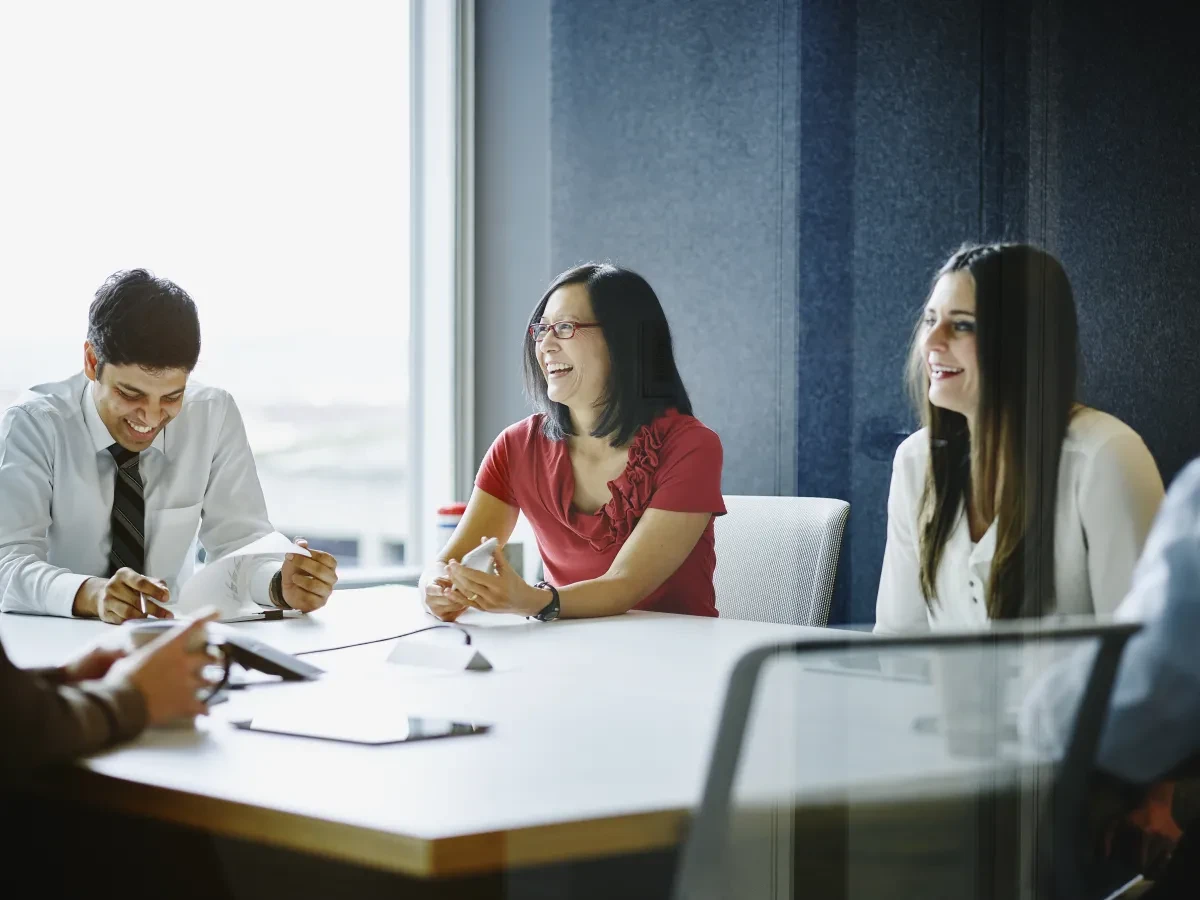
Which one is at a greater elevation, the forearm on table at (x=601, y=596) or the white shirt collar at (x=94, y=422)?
the white shirt collar at (x=94, y=422)

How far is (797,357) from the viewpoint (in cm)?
119

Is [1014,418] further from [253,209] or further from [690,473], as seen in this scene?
[253,209]

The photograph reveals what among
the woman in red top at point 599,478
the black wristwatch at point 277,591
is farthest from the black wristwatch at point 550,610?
the black wristwatch at point 277,591

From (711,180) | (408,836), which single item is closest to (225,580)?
(711,180)

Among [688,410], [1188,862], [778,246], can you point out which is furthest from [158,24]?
[1188,862]

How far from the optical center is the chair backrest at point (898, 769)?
0.97 metres

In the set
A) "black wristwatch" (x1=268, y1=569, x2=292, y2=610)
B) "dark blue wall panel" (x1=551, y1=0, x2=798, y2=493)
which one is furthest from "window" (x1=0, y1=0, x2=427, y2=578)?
"dark blue wall panel" (x1=551, y1=0, x2=798, y2=493)

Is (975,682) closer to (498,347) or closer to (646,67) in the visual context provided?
(646,67)

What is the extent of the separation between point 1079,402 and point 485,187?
2.42m

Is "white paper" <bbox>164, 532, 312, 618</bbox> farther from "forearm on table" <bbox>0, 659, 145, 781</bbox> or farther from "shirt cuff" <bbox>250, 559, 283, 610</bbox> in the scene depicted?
"forearm on table" <bbox>0, 659, 145, 781</bbox>

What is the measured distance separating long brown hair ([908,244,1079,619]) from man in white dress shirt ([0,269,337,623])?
1.12 meters

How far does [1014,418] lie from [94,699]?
2.66 feet

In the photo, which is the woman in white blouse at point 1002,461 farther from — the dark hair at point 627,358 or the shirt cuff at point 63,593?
the shirt cuff at point 63,593

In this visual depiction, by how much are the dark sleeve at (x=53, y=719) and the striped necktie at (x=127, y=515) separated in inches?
A: 38.5
